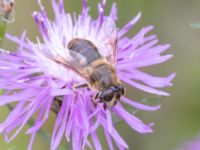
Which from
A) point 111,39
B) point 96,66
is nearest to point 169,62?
point 111,39

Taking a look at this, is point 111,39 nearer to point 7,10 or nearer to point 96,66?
point 96,66

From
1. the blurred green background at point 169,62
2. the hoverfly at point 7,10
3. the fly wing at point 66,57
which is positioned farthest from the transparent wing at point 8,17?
the blurred green background at point 169,62

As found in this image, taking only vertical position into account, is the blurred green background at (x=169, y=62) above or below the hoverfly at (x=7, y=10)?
below

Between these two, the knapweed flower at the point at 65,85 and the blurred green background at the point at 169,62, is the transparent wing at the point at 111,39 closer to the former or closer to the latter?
the knapweed flower at the point at 65,85

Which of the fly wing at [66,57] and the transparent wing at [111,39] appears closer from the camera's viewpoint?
the fly wing at [66,57]

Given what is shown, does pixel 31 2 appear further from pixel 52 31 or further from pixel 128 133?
pixel 52 31

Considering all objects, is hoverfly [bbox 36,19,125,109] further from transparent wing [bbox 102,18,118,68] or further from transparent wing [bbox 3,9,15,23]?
transparent wing [bbox 3,9,15,23]

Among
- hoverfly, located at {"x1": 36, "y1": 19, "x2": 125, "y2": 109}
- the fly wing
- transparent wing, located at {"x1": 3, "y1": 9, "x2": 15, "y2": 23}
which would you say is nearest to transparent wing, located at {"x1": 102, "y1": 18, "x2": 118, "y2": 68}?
hoverfly, located at {"x1": 36, "y1": 19, "x2": 125, "y2": 109}
